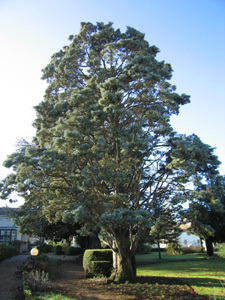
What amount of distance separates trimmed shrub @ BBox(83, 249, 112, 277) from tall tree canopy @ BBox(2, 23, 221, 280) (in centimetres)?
171

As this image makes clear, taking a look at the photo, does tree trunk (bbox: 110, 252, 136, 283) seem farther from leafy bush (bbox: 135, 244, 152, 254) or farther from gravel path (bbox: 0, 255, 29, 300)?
leafy bush (bbox: 135, 244, 152, 254)

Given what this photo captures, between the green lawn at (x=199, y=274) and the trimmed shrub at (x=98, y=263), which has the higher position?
the trimmed shrub at (x=98, y=263)

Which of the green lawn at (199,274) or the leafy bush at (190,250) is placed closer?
the green lawn at (199,274)

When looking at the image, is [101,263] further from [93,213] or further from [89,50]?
[89,50]

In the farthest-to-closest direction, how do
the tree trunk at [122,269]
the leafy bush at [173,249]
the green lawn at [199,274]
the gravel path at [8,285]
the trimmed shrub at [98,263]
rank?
1. the leafy bush at [173,249]
2. the trimmed shrub at [98,263]
3. the tree trunk at [122,269]
4. the green lawn at [199,274]
5. the gravel path at [8,285]

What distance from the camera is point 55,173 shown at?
448 inches

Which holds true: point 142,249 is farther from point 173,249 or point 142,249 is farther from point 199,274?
point 199,274

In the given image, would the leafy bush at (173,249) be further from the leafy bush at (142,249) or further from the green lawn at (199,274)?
the green lawn at (199,274)

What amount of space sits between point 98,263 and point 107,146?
6962 mm

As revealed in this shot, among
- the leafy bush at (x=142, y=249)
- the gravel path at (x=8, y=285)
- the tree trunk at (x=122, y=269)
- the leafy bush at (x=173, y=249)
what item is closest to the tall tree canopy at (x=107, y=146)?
the tree trunk at (x=122, y=269)

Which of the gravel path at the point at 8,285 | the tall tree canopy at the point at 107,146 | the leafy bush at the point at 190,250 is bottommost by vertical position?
the leafy bush at the point at 190,250

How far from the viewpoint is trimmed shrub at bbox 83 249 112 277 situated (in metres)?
13.3

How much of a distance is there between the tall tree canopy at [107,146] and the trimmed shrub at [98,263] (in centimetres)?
171

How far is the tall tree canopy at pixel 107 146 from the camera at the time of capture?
10.4m
